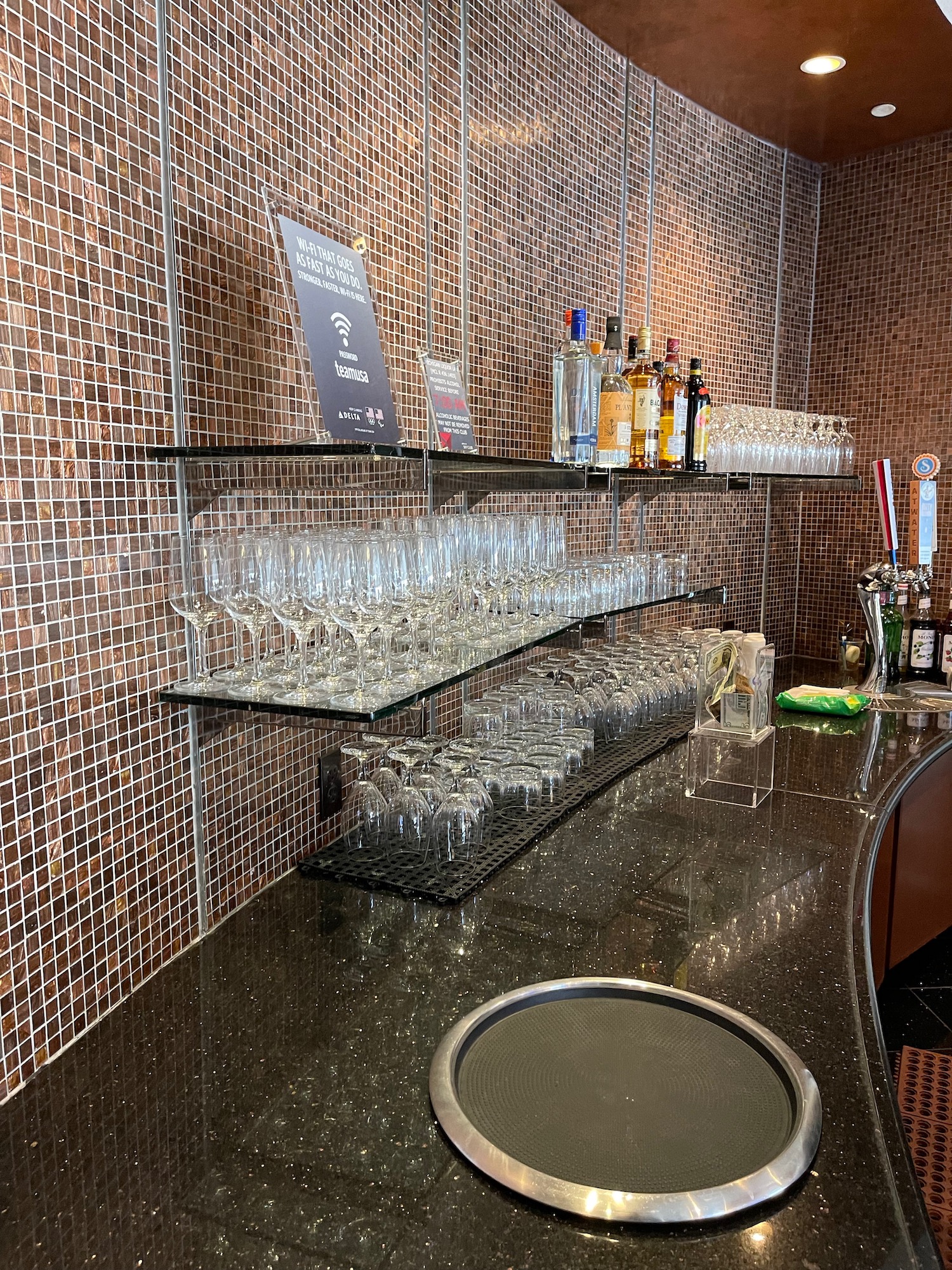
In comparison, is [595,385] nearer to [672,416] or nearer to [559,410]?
[559,410]

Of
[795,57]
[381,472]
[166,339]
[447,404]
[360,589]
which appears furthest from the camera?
[795,57]

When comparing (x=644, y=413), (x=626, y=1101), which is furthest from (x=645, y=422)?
(x=626, y=1101)

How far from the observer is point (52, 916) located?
3.96 ft

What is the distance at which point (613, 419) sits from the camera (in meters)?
2.48

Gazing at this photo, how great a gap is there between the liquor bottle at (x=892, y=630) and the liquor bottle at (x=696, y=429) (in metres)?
1.07

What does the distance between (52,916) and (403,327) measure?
139 centimetres

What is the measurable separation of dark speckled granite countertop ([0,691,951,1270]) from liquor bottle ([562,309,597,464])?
1045 mm

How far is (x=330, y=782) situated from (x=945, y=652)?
2.60 metres

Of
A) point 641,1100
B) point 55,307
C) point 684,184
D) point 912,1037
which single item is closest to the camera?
point 641,1100

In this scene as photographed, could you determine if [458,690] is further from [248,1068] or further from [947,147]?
[947,147]

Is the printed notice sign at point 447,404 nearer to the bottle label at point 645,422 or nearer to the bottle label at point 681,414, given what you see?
the bottle label at point 645,422

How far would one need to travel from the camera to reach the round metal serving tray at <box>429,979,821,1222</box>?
94 centimetres

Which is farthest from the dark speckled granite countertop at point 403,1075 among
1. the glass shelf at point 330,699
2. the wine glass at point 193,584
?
the wine glass at point 193,584

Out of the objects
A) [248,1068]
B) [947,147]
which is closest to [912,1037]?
[248,1068]
